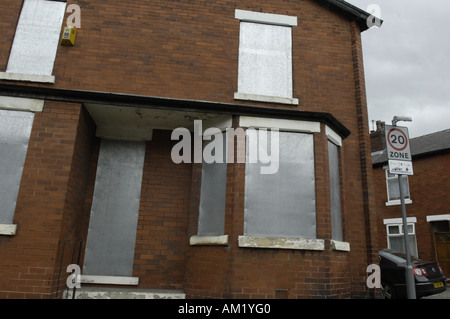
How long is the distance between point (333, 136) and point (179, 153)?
3282 millimetres

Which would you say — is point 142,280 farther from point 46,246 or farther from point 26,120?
point 26,120

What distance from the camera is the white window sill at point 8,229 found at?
5434 mm

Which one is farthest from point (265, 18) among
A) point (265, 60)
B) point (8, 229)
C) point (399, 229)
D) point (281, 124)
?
point (399, 229)

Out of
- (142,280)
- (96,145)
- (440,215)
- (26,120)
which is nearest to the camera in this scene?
(26,120)

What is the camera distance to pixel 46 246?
548 centimetres

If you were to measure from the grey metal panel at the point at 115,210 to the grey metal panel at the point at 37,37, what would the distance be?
6.50 feet

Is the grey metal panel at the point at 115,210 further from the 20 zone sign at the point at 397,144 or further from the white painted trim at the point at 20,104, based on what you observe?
the 20 zone sign at the point at 397,144

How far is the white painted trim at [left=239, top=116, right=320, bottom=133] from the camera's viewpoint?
641cm

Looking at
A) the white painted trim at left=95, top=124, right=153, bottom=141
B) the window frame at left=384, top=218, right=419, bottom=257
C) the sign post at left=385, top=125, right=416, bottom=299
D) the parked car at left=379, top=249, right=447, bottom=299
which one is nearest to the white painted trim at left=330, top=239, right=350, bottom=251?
the sign post at left=385, top=125, right=416, bottom=299

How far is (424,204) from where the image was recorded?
614 inches

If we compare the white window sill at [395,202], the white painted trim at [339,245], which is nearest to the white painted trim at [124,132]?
the white painted trim at [339,245]

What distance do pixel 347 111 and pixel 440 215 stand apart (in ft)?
34.8

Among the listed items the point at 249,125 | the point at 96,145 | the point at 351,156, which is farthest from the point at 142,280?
the point at 351,156

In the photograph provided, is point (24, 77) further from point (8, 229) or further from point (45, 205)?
point (8, 229)
